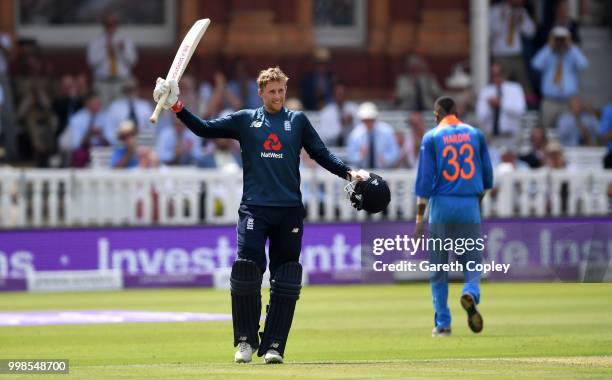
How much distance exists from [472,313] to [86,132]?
36.5 feet

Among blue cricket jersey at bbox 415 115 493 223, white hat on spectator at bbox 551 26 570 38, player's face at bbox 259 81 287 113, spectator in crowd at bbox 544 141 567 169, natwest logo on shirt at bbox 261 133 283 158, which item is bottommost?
spectator in crowd at bbox 544 141 567 169

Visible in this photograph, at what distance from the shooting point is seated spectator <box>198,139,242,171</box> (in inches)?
923

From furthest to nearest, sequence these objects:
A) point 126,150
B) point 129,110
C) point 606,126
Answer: point 606,126 → point 129,110 → point 126,150

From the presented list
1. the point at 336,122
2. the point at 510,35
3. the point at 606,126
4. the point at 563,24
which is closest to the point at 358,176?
the point at 336,122

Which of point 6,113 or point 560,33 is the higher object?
point 560,33

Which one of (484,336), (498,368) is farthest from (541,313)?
(498,368)

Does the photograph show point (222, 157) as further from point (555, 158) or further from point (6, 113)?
point (555, 158)

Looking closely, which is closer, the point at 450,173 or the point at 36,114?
the point at 450,173

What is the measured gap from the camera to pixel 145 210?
882 inches

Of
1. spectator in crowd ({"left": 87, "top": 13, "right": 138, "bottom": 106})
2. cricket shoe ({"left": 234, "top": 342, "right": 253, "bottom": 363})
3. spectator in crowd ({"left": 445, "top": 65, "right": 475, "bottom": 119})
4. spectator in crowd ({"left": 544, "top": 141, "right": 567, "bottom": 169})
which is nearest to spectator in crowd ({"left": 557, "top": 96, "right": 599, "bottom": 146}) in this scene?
spectator in crowd ({"left": 445, "top": 65, "right": 475, "bottom": 119})

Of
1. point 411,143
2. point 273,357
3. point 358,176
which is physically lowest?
point 273,357

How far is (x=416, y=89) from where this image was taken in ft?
87.4

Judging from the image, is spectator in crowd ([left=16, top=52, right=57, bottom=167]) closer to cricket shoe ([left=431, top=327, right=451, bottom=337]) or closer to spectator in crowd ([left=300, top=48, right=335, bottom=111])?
spectator in crowd ([left=300, top=48, right=335, bottom=111])

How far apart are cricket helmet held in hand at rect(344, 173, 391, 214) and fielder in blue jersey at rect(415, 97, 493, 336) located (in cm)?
217
